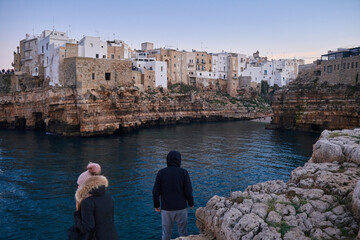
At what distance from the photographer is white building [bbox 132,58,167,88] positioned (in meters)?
62.9

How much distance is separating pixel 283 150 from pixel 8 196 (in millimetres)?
23545

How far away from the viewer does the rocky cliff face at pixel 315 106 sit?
40.5 metres

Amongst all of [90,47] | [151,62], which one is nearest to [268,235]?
[90,47]

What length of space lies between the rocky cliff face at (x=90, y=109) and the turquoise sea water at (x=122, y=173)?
5.53 m

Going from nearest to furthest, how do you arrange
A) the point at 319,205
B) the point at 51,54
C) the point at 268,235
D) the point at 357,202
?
the point at 268,235 < the point at 357,202 < the point at 319,205 < the point at 51,54

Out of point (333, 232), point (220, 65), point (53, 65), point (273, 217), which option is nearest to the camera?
point (333, 232)

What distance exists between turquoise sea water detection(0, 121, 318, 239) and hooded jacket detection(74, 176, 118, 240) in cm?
622

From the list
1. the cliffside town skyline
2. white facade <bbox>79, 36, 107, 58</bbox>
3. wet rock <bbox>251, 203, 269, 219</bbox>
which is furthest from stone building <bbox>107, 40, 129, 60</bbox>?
wet rock <bbox>251, 203, 269, 219</bbox>

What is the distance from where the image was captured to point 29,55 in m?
51.6

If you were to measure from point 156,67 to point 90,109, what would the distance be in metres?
28.5

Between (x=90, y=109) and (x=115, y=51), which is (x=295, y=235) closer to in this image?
(x=90, y=109)

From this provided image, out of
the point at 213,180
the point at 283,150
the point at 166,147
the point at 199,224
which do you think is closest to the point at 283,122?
the point at 283,150

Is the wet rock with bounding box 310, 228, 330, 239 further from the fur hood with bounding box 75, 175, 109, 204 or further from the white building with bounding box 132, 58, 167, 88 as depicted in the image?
the white building with bounding box 132, 58, 167, 88

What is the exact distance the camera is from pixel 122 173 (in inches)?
766
